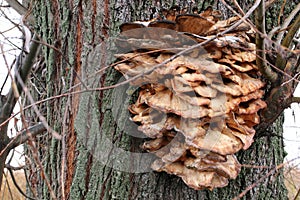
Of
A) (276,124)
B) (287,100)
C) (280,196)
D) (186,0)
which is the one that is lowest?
(280,196)

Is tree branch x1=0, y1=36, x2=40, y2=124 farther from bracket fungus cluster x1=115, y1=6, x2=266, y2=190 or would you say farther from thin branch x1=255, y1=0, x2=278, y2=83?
thin branch x1=255, y1=0, x2=278, y2=83

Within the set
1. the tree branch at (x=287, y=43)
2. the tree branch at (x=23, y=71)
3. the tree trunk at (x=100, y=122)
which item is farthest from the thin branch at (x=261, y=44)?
the tree branch at (x=23, y=71)

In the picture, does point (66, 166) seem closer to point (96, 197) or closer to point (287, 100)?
point (96, 197)

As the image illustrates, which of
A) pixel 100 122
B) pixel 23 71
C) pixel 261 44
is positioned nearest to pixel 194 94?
pixel 261 44

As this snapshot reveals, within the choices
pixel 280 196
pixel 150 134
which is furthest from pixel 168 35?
pixel 280 196

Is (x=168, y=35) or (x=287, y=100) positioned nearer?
(x=168, y=35)

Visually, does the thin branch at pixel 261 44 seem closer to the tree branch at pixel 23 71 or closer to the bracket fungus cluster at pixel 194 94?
the bracket fungus cluster at pixel 194 94

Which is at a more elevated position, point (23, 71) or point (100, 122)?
point (23, 71)

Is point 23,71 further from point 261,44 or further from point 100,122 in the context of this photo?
point 261,44

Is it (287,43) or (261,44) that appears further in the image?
(287,43)
